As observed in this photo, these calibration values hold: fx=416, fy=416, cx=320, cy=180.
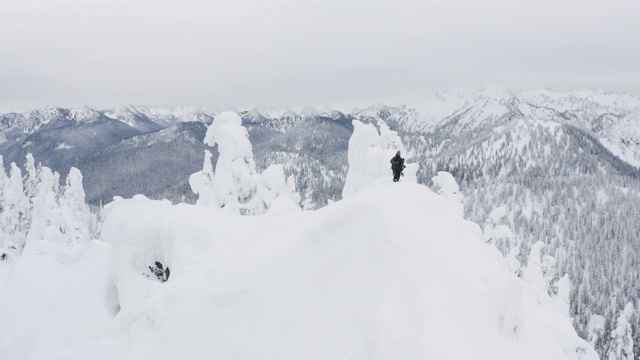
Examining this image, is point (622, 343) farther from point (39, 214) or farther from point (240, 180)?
point (39, 214)

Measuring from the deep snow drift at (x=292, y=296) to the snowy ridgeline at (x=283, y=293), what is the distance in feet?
0.12

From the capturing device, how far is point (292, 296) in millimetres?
11008

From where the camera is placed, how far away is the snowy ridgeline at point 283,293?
9.92 m

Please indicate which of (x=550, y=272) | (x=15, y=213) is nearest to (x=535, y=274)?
(x=550, y=272)

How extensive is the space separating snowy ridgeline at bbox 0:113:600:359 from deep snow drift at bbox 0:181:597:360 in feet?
0.12

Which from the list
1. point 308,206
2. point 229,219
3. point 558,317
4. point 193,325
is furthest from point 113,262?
point 308,206

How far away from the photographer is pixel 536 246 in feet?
109

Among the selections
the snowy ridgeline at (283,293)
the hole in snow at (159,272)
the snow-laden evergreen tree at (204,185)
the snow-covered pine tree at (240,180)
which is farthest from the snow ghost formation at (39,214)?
the hole in snow at (159,272)

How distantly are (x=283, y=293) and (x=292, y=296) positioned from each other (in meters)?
0.33

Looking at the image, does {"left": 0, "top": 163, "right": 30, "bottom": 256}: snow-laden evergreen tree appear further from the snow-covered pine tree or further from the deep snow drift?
the deep snow drift

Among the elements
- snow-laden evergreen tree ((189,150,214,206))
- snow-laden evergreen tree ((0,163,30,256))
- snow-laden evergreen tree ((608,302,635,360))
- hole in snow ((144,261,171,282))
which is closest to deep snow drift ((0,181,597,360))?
hole in snow ((144,261,171,282))

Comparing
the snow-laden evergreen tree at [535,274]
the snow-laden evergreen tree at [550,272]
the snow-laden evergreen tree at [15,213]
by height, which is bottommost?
the snow-laden evergreen tree at [15,213]

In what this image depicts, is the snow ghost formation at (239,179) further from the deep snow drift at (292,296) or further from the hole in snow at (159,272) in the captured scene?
the hole in snow at (159,272)

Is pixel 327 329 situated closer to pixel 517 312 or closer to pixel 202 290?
pixel 202 290
